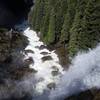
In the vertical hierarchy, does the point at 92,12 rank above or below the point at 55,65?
above

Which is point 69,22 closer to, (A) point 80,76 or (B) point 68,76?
(B) point 68,76

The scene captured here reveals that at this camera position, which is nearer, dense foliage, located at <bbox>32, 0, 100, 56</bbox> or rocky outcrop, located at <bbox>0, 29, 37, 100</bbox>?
rocky outcrop, located at <bbox>0, 29, 37, 100</bbox>

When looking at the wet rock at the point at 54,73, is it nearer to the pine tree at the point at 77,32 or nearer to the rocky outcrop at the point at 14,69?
the rocky outcrop at the point at 14,69

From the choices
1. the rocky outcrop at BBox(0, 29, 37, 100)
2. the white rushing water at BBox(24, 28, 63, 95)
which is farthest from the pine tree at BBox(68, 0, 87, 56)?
the rocky outcrop at BBox(0, 29, 37, 100)

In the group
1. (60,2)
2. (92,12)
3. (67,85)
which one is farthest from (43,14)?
(67,85)

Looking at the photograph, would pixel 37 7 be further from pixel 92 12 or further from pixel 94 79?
pixel 94 79

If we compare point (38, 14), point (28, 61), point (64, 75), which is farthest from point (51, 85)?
point (38, 14)

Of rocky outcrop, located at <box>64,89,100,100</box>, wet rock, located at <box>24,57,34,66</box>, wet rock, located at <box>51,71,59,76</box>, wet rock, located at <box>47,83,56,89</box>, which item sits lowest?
rocky outcrop, located at <box>64,89,100,100</box>

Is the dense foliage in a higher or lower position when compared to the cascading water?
higher

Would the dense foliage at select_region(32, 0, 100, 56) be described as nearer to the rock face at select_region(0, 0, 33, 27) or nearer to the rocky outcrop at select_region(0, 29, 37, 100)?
the rock face at select_region(0, 0, 33, 27)
